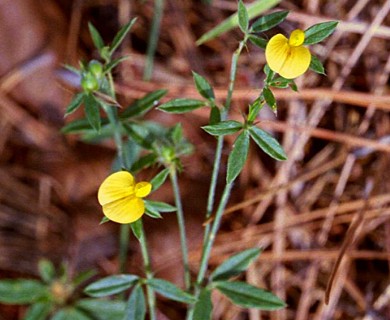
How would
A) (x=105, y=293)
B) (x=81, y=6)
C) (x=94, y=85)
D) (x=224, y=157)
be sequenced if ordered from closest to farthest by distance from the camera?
(x=94, y=85) → (x=105, y=293) → (x=224, y=157) → (x=81, y=6)

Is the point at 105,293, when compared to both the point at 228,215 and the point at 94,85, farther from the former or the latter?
the point at 228,215

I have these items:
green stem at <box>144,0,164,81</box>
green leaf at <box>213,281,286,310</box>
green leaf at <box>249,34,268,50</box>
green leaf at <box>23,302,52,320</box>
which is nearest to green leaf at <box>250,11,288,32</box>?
green leaf at <box>249,34,268,50</box>

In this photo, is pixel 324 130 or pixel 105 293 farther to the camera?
pixel 324 130

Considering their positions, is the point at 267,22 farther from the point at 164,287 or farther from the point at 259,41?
the point at 164,287

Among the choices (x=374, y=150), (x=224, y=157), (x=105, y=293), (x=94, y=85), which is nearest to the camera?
(x=94, y=85)

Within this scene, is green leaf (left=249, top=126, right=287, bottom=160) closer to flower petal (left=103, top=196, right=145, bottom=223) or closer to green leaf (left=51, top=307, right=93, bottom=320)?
flower petal (left=103, top=196, right=145, bottom=223)

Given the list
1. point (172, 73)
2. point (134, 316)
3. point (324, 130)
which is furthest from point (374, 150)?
point (134, 316)
